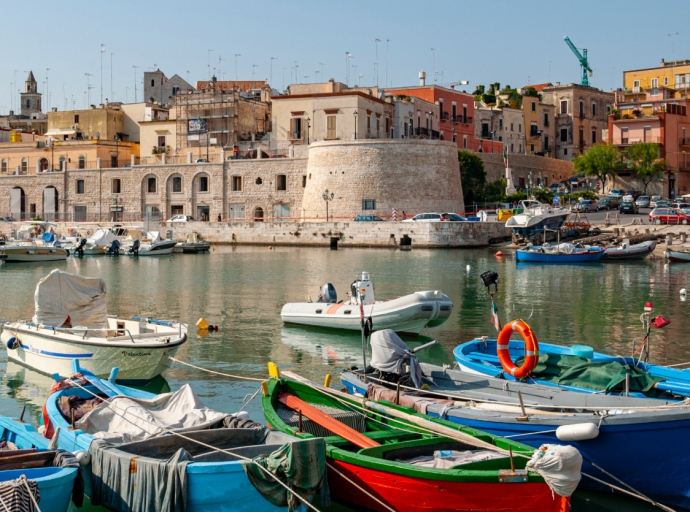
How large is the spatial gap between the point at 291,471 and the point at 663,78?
7147 cm

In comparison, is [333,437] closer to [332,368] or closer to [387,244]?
[332,368]

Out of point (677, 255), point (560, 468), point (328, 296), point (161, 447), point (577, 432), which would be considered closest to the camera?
point (560, 468)

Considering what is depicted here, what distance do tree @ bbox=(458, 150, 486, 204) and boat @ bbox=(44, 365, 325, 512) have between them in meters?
47.5

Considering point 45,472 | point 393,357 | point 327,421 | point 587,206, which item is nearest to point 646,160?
point 587,206

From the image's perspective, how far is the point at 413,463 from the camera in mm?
7883

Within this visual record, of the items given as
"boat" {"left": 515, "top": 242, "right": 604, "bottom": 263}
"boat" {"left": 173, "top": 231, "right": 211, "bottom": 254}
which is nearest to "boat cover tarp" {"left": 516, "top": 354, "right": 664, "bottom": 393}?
"boat" {"left": 515, "top": 242, "right": 604, "bottom": 263}

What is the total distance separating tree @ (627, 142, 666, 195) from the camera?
56.1 meters

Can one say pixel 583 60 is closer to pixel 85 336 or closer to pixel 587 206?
pixel 587 206

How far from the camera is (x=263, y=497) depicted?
7238mm

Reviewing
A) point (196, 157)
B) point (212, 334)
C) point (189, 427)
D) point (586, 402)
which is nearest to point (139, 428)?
point (189, 427)

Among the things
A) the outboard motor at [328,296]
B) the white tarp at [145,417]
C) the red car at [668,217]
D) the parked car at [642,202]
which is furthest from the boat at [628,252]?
the white tarp at [145,417]

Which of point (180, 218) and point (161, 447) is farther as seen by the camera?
point (180, 218)

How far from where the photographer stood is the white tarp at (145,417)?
845 cm

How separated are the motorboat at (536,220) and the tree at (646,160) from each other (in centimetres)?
1527
